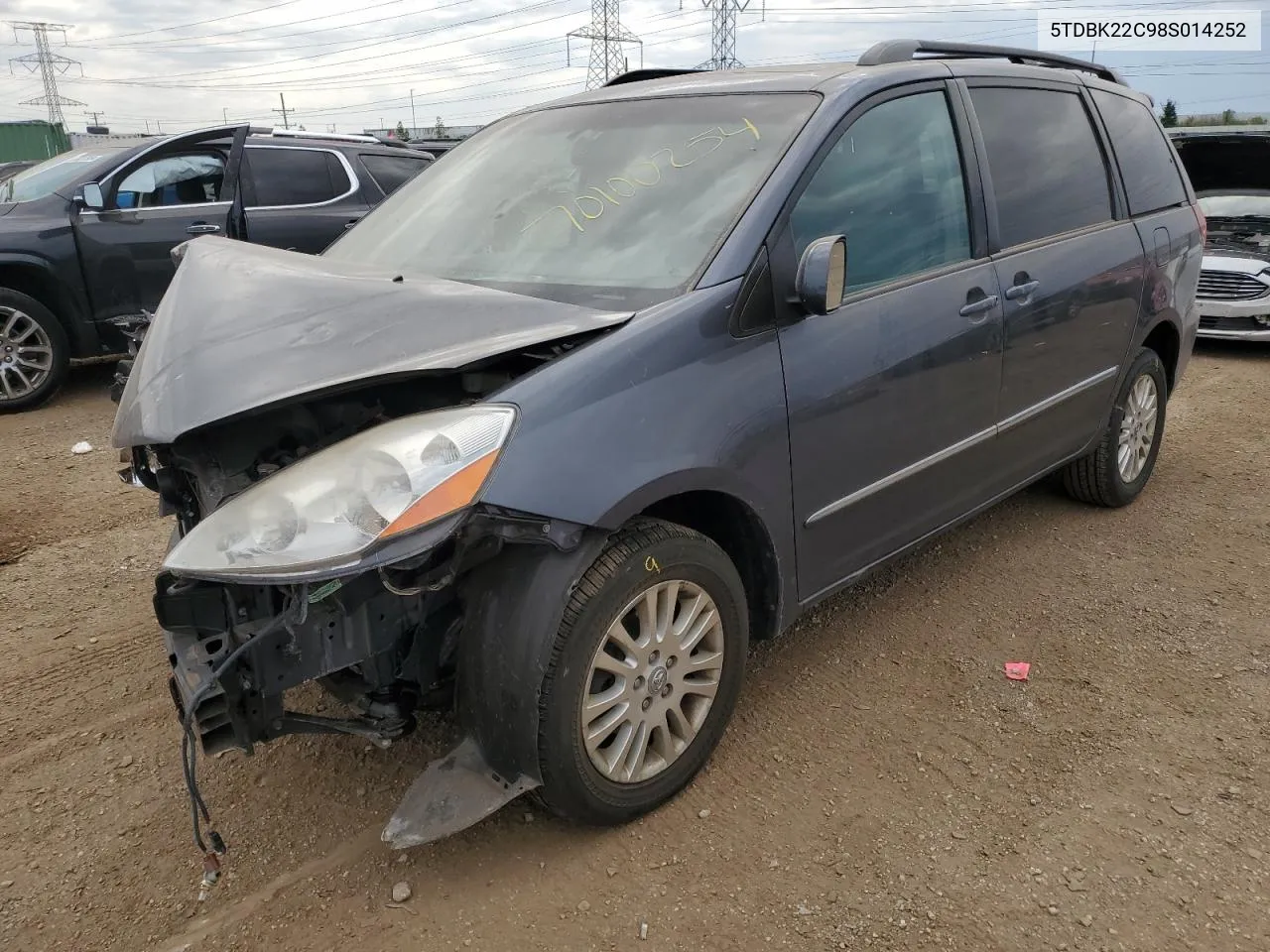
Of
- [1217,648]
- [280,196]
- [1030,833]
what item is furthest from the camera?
[280,196]

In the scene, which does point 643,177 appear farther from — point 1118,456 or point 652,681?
point 1118,456

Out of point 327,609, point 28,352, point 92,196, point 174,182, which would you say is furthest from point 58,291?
point 327,609

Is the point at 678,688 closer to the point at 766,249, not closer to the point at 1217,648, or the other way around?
the point at 766,249

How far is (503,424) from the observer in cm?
197

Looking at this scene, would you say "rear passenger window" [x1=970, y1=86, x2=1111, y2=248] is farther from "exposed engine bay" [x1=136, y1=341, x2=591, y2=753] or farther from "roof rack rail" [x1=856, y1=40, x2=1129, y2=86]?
"exposed engine bay" [x1=136, y1=341, x2=591, y2=753]

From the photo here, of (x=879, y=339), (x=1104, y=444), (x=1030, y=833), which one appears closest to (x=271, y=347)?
(x=879, y=339)

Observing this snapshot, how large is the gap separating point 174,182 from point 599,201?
540cm

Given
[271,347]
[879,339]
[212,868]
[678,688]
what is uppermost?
[271,347]

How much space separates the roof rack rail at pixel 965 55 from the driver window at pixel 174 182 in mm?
5356

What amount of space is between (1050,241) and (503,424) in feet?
8.34

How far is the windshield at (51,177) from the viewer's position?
21.6 feet

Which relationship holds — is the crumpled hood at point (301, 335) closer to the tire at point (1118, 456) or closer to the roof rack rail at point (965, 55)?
the roof rack rail at point (965, 55)

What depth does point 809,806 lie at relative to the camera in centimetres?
249

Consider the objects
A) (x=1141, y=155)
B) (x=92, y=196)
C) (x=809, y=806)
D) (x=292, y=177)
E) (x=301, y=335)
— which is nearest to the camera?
(x=301, y=335)
